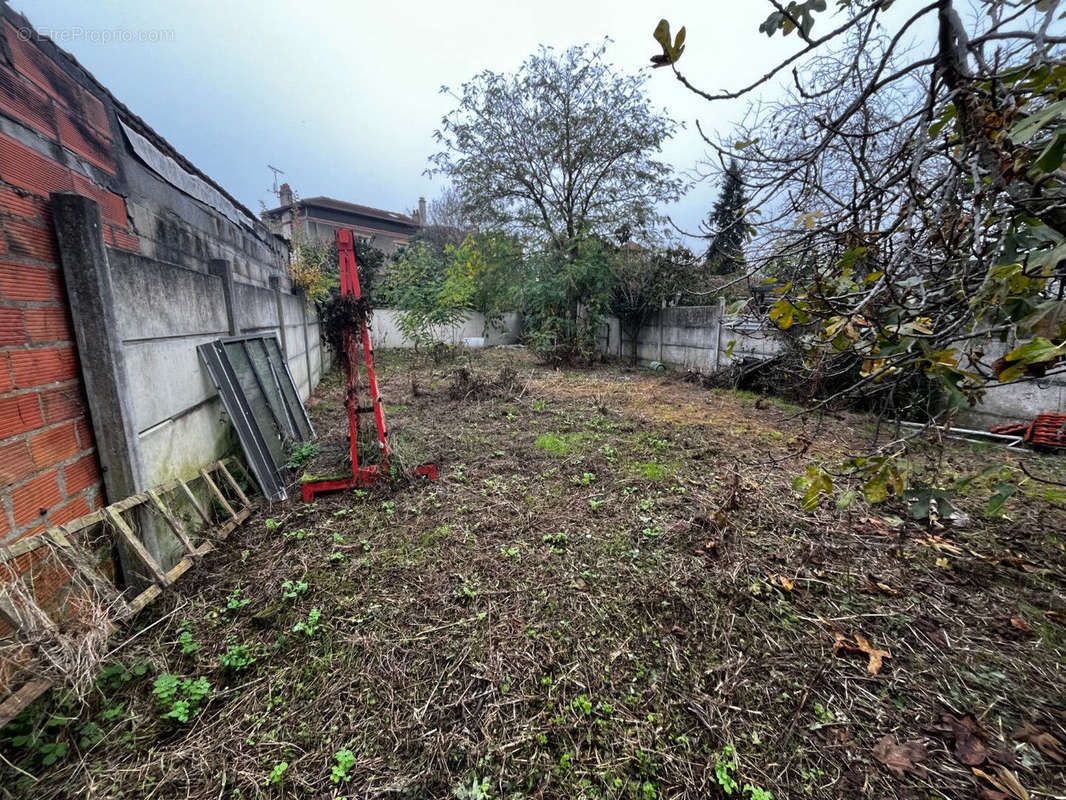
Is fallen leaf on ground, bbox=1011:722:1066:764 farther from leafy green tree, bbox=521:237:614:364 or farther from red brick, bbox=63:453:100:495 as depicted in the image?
leafy green tree, bbox=521:237:614:364

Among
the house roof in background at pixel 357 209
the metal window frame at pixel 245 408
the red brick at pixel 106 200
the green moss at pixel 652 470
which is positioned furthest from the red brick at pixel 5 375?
the house roof in background at pixel 357 209

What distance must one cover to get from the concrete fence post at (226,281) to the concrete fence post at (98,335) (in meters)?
1.39

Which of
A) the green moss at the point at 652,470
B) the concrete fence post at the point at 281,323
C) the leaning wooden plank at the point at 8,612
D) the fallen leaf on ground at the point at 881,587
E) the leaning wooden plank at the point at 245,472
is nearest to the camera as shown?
the leaning wooden plank at the point at 8,612

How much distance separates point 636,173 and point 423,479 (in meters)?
8.80

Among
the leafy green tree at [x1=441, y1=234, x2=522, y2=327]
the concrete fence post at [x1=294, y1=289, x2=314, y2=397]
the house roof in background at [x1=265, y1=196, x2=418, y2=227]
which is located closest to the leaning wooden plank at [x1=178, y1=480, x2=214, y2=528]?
the concrete fence post at [x1=294, y1=289, x2=314, y2=397]

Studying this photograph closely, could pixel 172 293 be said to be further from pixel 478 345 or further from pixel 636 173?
pixel 478 345

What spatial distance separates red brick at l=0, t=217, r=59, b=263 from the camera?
1.27 meters

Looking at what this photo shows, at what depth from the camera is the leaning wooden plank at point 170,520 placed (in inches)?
68.7

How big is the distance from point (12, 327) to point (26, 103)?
812 millimetres

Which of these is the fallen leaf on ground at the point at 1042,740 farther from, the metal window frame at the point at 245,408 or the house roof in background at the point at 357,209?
the house roof in background at the point at 357,209

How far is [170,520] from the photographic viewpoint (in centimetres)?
181

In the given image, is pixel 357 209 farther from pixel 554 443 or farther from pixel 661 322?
pixel 554 443

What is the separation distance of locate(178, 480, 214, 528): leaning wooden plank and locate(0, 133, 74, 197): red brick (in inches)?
50.3

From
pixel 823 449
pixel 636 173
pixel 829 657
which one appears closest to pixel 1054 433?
pixel 823 449
